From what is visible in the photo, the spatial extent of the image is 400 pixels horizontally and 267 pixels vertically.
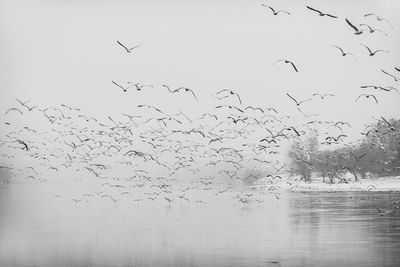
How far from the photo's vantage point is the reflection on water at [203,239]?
1251 centimetres

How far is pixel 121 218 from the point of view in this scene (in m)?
22.3

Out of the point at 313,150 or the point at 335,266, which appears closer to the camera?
the point at 335,266

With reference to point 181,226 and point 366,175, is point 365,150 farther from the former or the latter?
point 181,226

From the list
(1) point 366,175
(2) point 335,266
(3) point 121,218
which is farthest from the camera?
(1) point 366,175

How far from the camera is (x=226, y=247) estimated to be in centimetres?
1440

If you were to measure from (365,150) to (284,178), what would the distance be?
1190 centimetres

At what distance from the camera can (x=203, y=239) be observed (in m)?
15.8

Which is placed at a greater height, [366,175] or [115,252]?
[366,175]

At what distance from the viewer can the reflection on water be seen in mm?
12508

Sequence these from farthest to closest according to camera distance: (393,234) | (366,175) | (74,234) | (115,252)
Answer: (366,175)
(74,234)
(393,234)
(115,252)

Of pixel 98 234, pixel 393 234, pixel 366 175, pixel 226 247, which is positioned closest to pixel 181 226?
pixel 98 234

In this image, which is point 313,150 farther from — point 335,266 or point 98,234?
point 335,266

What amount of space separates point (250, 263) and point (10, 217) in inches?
551

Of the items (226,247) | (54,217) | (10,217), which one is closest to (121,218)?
(54,217)
